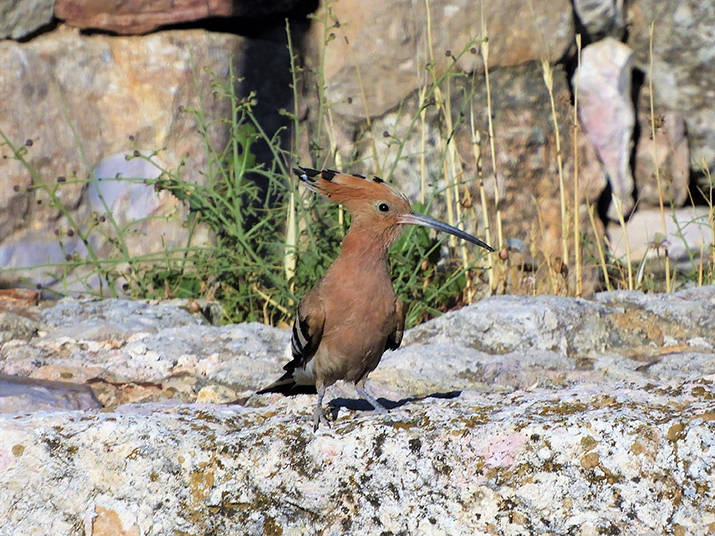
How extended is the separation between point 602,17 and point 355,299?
133 inches

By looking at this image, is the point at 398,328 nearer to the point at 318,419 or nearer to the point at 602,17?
the point at 318,419

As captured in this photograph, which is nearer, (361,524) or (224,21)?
(361,524)

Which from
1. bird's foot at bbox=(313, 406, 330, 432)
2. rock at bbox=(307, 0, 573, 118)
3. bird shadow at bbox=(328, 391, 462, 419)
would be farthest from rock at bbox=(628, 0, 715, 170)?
bird's foot at bbox=(313, 406, 330, 432)

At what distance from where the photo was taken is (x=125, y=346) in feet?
11.6

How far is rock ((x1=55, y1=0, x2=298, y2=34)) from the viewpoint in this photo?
193 inches

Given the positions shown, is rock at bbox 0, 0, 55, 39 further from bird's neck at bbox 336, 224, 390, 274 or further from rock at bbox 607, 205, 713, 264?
rock at bbox 607, 205, 713, 264

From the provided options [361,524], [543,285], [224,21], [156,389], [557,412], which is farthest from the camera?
[224,21]

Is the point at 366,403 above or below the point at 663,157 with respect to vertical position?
below

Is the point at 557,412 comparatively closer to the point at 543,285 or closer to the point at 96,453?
the point at 96,453

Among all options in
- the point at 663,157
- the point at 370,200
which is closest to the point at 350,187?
the point at 370,200

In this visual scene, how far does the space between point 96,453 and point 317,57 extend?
3.73 m

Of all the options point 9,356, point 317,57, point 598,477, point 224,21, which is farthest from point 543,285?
point 598,477

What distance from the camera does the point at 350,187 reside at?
2.84 metres

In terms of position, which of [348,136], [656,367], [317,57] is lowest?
[656,367]
